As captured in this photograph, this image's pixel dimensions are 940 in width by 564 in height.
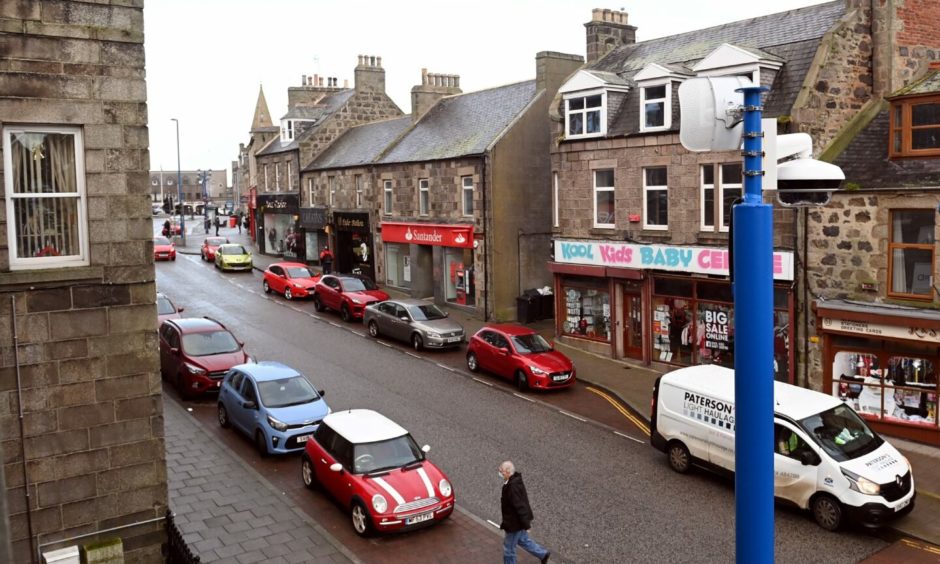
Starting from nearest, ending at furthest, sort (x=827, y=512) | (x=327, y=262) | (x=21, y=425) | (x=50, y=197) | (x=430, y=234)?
(x=21, y=425), (x=50, y=197), (x=827, y=512), (x=430, y=234), (x=327, y=262)

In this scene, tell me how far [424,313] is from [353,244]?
15.7 meters

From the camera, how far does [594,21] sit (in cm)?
2861

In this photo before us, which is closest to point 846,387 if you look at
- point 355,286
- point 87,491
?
point 87,491

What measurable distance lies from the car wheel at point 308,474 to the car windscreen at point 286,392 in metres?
2.13

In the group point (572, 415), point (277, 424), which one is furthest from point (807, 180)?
point (572, 415)

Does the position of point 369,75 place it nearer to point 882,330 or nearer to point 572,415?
point 572,415

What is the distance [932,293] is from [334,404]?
13825mm

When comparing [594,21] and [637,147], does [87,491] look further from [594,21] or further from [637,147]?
[594,21]

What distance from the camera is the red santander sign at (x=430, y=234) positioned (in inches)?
1219

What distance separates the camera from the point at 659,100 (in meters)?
22.6

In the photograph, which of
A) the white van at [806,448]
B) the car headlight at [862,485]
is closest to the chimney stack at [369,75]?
the white van at [806,448]

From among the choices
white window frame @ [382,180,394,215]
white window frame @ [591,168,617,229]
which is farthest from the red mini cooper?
white window frame @ [382,180,394,215]

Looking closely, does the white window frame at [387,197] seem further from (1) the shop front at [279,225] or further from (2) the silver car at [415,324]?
(1) the shop front at [279,225]

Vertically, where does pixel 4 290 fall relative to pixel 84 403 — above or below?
above
